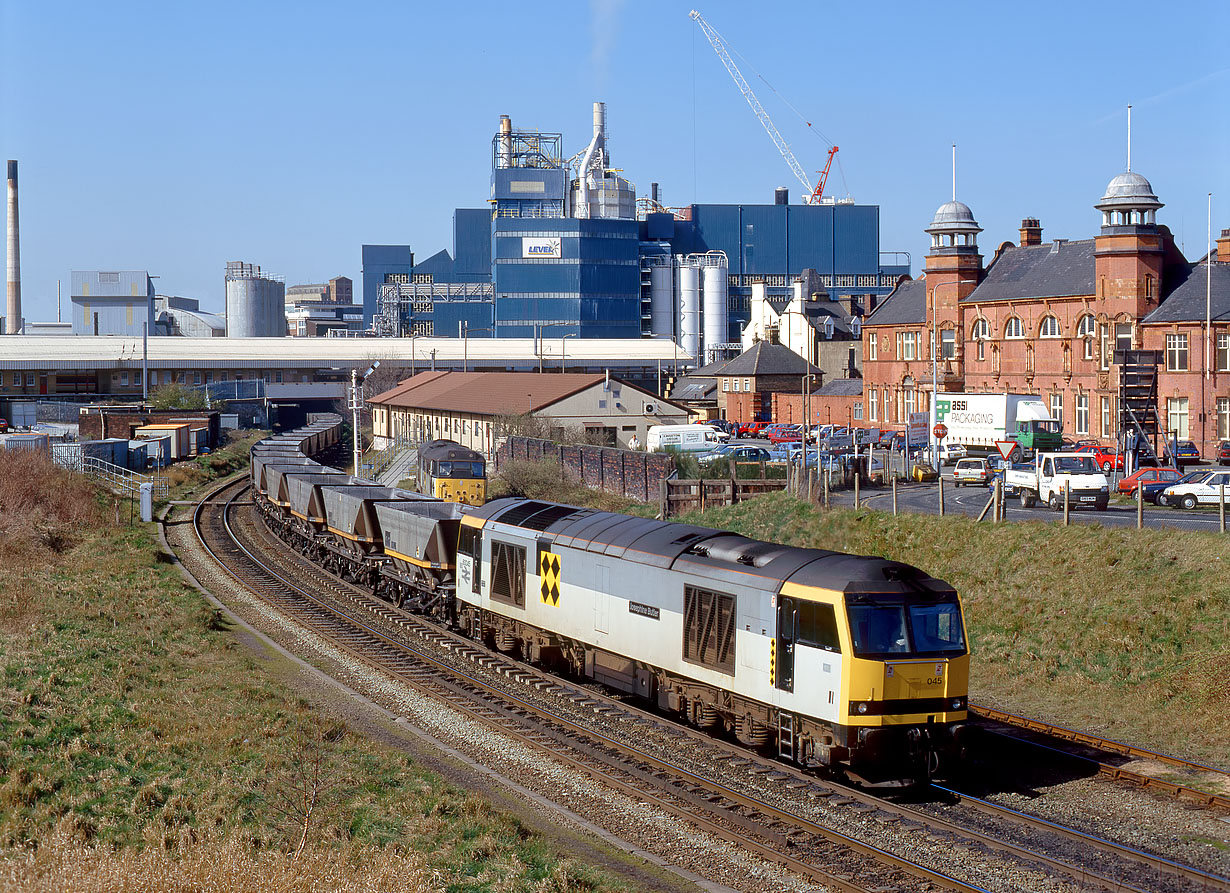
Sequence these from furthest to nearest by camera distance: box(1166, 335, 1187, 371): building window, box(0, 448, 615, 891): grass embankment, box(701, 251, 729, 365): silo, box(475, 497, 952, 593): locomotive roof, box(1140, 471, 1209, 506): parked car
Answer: box(701, 251, 729, 365): silo → box(1166, 335, 1187, 371): building window → box(1140, 471, 1209, 506): parked car → box(475, 497, 952, 593): locomotive roof → box(0, 448, 615, 891): grass embankment

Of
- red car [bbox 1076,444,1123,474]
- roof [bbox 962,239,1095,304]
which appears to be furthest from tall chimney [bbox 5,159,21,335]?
red car [bbox 1076,444,1123,474]

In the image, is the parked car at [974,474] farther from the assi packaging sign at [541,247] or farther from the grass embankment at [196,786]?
the assi packaging sign at [541,247]

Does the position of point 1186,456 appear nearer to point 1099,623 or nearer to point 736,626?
point 1099,623

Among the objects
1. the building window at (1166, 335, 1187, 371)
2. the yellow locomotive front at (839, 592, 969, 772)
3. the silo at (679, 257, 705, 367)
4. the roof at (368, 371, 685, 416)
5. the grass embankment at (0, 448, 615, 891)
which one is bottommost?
the grass embankment at (0, 448, 615, 891)

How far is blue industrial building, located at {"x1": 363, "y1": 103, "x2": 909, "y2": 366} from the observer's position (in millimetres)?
150375

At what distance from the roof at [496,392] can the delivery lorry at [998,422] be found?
19686mm

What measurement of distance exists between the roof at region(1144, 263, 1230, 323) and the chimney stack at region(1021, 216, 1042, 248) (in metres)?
13.8

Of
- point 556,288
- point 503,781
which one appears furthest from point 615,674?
point 556,288

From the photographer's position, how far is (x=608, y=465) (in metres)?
56.6

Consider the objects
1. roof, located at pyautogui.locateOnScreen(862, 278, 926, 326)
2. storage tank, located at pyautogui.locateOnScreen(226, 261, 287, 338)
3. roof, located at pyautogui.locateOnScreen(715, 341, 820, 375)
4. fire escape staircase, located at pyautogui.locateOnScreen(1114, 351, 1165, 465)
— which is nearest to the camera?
fire escape staircase, located at pyautogui.locateOnScreen(1114, 351, 1165, 465)

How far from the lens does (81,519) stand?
48.7 meters

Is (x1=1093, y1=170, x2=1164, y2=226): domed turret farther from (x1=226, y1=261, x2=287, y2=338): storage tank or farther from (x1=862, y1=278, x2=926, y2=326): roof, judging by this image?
(x1=226, y1=261, x2=287, y2=338): storage tank

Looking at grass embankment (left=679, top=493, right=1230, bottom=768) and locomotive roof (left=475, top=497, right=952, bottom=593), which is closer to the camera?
locomotive roof (left=475, top=497, right=952, bottom=593)

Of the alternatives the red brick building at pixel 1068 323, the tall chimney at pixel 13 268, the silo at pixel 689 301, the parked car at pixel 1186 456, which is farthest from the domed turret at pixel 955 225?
the tall chimney at pixel 13 268
